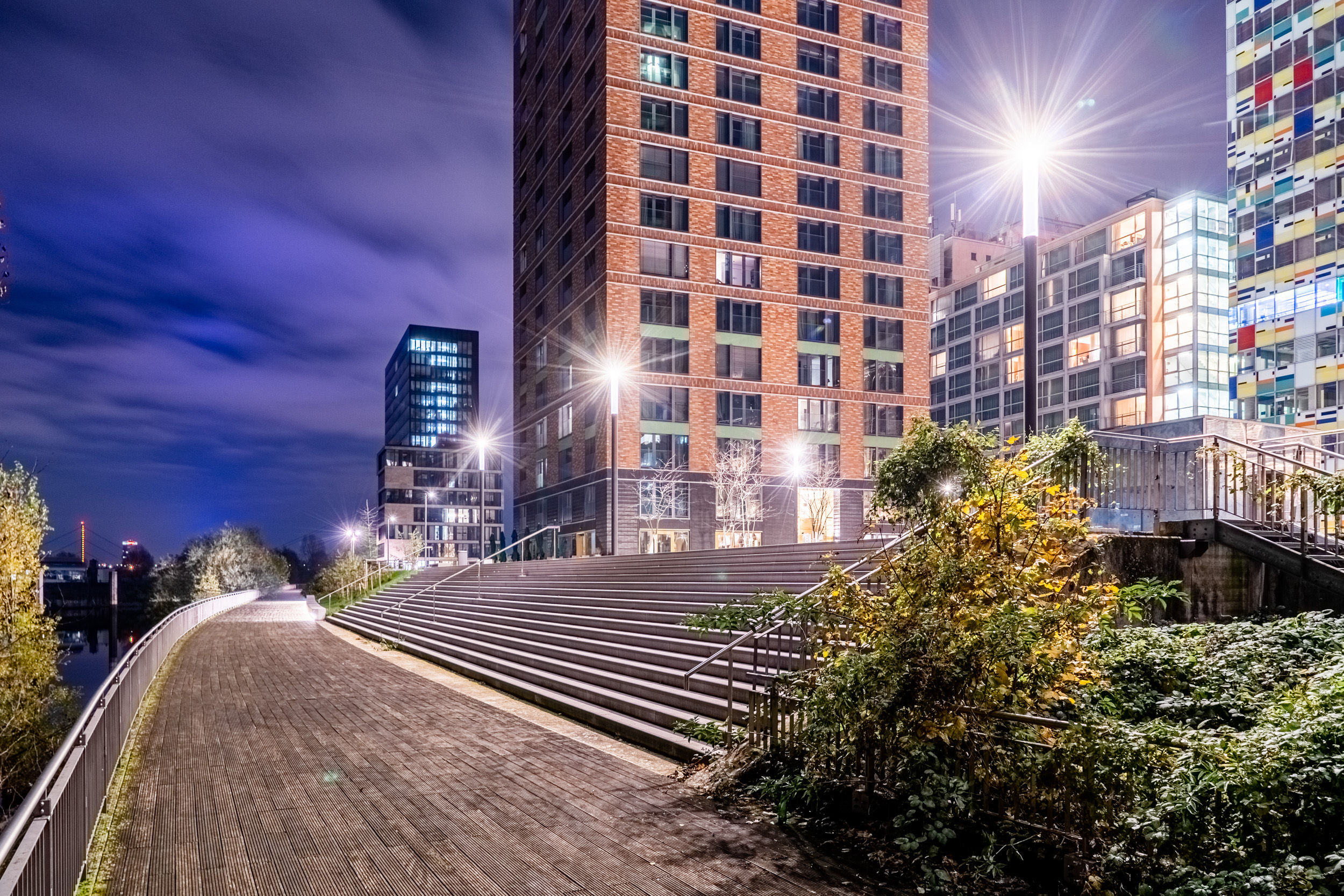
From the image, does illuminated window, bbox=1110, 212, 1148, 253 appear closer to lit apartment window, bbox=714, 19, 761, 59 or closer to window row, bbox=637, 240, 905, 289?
window row, bbox=637, 240, 905, 289

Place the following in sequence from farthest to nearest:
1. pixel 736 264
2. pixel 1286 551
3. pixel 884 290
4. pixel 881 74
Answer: pixel 881 74
pixel 884 290
pixel 736 264
pixel 1286 551

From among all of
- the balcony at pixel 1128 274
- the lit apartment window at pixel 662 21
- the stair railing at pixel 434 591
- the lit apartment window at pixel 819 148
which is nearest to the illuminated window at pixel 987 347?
the balcony at pixel 1128 274

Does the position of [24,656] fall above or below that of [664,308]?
below

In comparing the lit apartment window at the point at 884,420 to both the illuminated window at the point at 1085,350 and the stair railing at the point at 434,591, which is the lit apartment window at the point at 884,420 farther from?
the illuminated window at the point at 1085,350

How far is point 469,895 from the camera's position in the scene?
6184 millimetres

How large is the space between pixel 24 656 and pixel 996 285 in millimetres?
79808

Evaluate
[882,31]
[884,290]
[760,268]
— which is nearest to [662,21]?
[882,31]

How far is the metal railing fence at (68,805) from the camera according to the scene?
4.45 m

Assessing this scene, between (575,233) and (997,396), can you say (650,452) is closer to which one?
(575,233)

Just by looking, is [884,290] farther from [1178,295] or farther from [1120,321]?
[1178,295]

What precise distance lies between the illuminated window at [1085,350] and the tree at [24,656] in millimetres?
72362

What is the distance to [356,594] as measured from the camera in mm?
43750

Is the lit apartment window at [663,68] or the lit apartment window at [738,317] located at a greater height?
the lit apartment window at [663,68]

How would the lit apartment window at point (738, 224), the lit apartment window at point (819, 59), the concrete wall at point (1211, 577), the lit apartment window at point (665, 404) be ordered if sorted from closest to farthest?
the concrete wall at point (1211, 577) → the lit apartment window at point (665, 404) → the lit apartment window at point (738, 224) → the lit apartment window at point (819, 59)
